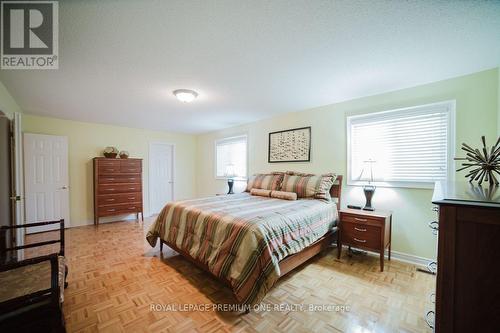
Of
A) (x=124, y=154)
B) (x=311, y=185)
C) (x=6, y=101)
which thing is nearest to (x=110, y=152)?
(x=124, y=154)

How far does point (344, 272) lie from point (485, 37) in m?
2.52

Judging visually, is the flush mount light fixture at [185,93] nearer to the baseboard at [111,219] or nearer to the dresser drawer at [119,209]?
the dresser drawer at [119,209]

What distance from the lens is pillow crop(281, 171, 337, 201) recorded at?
2.95 m

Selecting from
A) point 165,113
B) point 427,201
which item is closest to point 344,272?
point 427,201

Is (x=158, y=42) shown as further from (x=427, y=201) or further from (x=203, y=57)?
(x=427, y=201)

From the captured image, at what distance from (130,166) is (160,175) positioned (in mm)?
1048

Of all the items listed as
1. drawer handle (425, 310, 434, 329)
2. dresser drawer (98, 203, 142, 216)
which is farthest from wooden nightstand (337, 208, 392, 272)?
dresser drawer (98, 203, 142, 216)

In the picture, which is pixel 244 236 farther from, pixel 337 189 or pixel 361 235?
pixel 337 189

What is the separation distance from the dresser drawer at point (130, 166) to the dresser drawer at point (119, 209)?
0.79m

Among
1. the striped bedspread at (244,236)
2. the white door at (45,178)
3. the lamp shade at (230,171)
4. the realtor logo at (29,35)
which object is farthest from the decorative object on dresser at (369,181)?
the white door at (45,178)

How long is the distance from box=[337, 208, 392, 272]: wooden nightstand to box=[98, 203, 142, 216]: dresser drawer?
433 centimetres

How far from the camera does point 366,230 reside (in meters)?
2.41

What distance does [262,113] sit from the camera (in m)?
3.83

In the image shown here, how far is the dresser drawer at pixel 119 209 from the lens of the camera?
420cm
